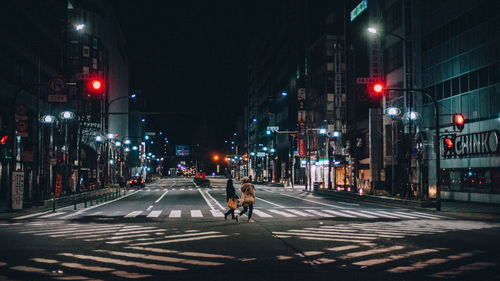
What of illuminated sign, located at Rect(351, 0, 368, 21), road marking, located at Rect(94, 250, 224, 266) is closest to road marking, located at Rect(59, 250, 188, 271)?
road marking, located at Rect(94, 250, 224, 266)

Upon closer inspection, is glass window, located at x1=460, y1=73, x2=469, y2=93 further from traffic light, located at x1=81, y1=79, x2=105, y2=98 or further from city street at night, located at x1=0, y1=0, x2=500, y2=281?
traffic light, located at x1=81, y1=79, x2=105, y2=98

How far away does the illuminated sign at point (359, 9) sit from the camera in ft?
178

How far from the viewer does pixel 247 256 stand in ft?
35.0

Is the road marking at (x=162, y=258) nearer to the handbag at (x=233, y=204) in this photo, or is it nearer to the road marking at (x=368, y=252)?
the road marking at (x=368, y=252)

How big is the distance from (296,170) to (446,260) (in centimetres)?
8216

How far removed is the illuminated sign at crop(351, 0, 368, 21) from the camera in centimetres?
5421

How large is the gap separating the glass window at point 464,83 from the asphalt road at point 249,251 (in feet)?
59.4

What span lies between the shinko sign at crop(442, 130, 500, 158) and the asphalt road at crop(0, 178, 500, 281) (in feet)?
48.2

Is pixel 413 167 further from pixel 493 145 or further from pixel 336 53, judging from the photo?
pixel 336 53

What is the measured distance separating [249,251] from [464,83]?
27816mm

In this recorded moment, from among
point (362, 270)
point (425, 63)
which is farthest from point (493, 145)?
point (362, 270)

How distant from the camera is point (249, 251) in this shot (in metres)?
11.4

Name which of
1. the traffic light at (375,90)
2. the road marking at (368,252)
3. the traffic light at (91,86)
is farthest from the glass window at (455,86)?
the road marking at (368,252)

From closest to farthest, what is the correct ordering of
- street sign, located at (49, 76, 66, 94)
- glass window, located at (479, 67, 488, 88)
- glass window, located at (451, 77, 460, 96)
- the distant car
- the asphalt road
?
the asphalt road → street sign, located at (49, 76, 66, 94) → glass window, located at (479, 67, 488, 88) → glass window, located at (451, 77, 460, 96) → the distant car
